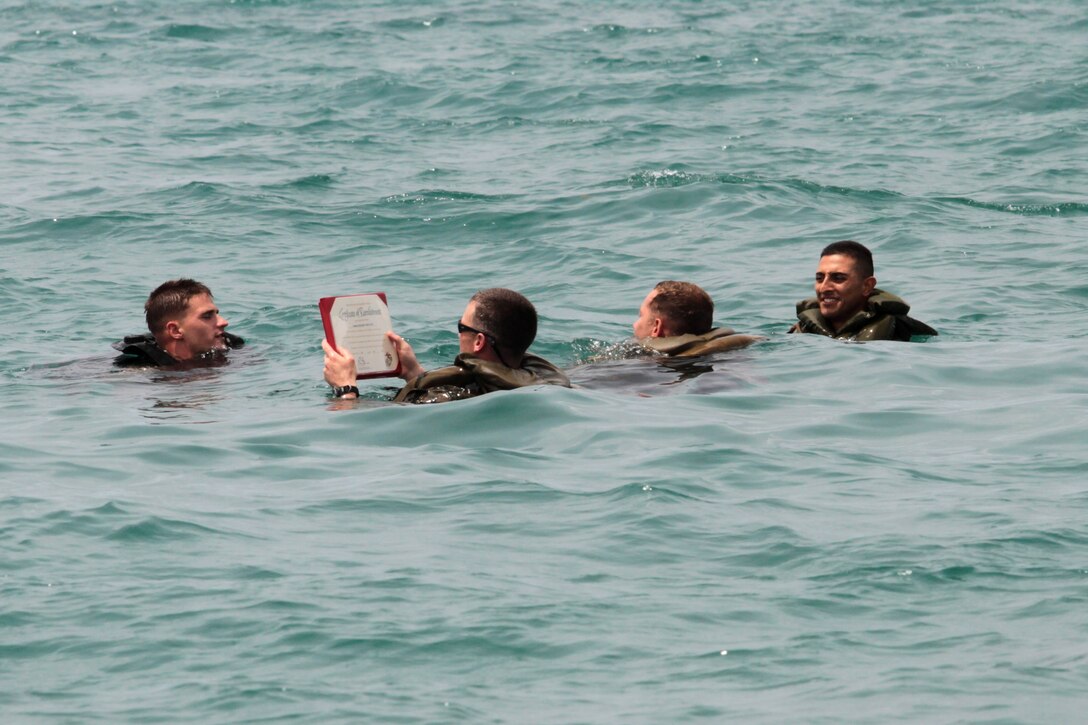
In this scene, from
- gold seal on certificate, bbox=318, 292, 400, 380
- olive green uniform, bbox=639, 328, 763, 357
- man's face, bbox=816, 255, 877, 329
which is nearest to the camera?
gold seal on certificate, bbox=318, 292, 400, 380

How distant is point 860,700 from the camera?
5434mm

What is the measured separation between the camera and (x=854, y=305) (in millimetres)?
12250

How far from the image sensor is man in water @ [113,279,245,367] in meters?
11.9

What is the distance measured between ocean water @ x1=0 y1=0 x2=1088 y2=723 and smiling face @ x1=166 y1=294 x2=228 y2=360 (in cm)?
38

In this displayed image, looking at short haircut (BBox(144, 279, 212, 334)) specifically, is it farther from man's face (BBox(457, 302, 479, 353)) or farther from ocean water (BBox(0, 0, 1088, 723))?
man's face (BBox(457, 302, 479, 353))

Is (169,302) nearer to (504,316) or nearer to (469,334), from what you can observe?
(469,334)

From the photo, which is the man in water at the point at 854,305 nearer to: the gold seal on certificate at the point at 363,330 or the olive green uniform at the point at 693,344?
the olive green uniform at the point at 693,344

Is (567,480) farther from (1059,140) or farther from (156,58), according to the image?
(156,58)

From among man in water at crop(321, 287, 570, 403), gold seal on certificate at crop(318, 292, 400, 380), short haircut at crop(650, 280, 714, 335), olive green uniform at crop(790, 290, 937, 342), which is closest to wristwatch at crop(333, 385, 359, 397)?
man in water at crop(321, 287, 570, 403)

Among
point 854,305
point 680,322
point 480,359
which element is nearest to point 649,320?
point 680,322

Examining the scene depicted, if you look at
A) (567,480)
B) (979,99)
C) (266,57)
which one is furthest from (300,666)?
(266,57)

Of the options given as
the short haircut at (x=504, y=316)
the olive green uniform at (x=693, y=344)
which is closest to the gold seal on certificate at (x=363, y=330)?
the short haircut at (x=504, y=316)

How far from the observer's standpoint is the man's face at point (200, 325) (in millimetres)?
11945

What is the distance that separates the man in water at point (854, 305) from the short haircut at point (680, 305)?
1.27 metres
